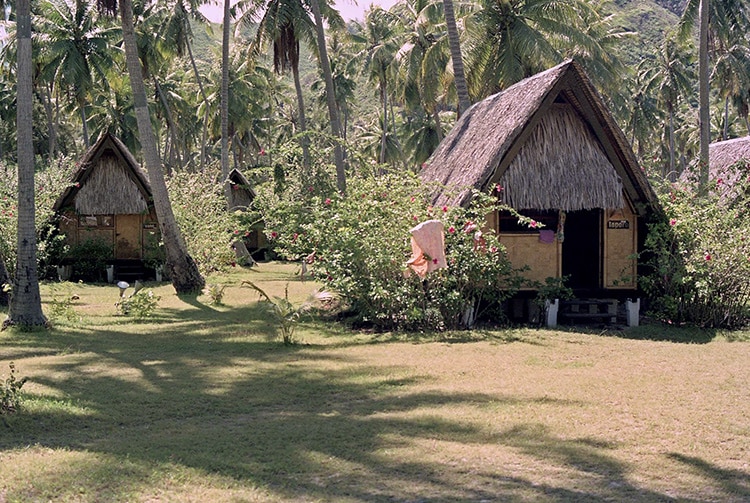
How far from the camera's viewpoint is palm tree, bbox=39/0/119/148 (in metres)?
A: 30.4

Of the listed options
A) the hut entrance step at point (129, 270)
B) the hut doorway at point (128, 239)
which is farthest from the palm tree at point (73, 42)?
the hut entrance step at point (129, 270)

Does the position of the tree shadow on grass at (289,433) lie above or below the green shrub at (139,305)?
below

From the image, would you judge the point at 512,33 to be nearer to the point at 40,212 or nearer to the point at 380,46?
the point at 40,212

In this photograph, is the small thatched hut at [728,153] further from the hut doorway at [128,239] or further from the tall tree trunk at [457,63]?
the hut doorway at [128,239]

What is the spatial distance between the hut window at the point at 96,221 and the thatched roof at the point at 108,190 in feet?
1.75

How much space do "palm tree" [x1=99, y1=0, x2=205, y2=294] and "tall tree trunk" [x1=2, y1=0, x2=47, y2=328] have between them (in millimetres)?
3934

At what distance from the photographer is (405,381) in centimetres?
876

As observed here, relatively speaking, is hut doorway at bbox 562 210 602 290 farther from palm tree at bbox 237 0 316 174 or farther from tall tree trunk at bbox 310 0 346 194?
palm tree at bbox 237 0 316 174

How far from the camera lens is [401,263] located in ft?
40.4

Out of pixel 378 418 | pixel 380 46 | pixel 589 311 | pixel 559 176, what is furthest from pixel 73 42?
pixel 378 418

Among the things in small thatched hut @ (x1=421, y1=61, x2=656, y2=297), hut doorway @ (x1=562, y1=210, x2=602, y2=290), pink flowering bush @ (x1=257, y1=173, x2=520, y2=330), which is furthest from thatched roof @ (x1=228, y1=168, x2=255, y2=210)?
pink flowering bush @ (x1=257, y1=173, x2=520, y2=330)

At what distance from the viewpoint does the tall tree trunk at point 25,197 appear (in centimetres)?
1215

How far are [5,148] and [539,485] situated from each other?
47.5 meters

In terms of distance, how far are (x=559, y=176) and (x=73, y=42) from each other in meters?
23.5
